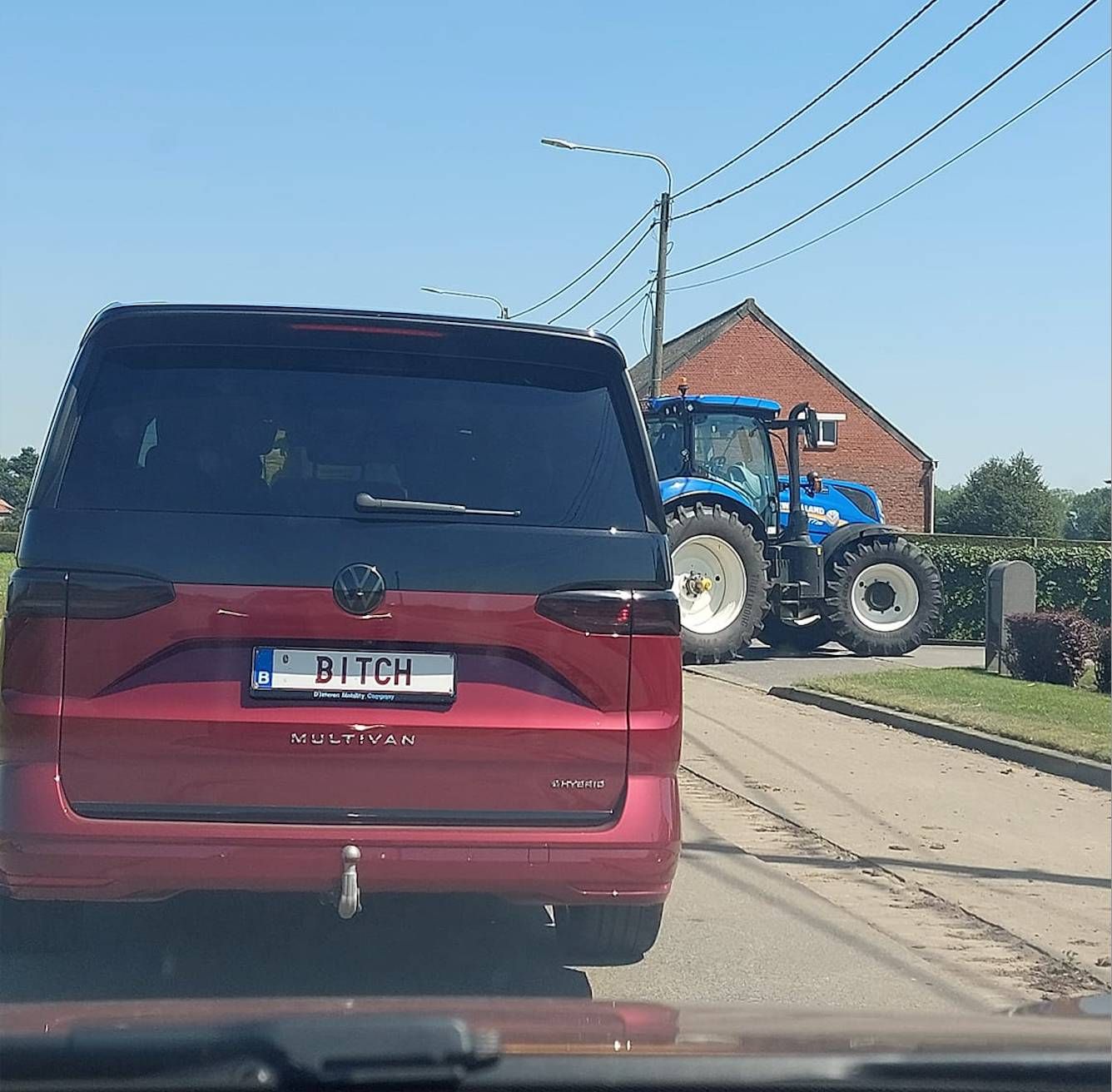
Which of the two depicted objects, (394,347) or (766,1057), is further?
(394,347)

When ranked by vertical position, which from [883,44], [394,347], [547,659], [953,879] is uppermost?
[883,44]

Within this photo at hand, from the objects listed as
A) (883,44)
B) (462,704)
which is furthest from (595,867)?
(883,44)

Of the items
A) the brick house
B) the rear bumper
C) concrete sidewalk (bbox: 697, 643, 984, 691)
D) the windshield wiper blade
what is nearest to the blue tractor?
concrete sidewalk (bbox: 697, 643, 984, 691)

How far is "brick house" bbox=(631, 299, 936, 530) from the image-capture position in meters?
49.6

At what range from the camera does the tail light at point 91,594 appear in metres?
3.94

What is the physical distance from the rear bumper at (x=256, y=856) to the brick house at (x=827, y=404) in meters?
45.8

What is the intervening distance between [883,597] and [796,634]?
126 cm

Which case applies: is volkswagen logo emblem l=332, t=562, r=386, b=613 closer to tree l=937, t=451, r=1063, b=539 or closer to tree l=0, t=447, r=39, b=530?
tree l=937, t=451, r=1063, b=539

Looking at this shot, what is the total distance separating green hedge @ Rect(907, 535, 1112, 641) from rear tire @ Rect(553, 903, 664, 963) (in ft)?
60.8

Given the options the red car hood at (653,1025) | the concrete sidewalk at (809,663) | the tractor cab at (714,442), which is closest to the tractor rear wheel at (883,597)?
the concrete sidewalk at (809,663)

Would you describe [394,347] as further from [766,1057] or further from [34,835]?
[766,1057]

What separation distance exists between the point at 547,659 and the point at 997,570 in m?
13.3

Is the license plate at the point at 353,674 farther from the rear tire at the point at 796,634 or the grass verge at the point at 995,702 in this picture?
the rear tire at the point at 796,634

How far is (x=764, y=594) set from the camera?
16.6m
